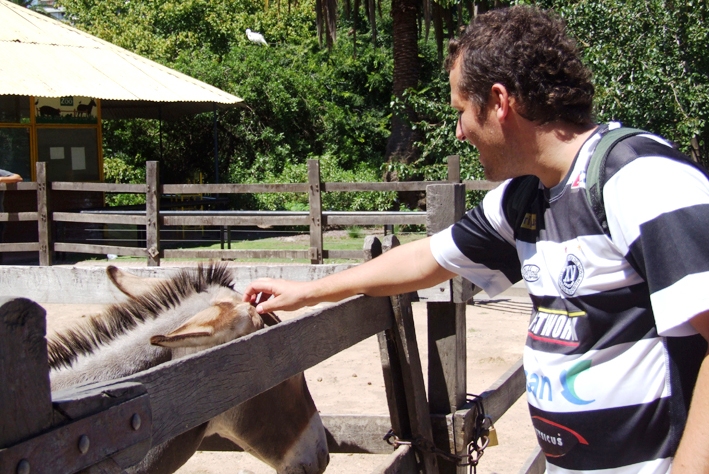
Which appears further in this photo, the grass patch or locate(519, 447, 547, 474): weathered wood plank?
the grass patch

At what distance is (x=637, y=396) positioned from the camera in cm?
156

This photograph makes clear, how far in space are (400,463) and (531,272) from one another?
3.49 ft

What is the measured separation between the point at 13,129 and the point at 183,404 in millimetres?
14353

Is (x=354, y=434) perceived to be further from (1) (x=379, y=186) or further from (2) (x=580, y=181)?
(1) (x=379, y=186)

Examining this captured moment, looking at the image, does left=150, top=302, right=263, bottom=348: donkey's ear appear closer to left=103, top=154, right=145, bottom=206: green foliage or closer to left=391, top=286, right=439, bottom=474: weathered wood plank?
left=391, top=286, right=439, bottom=474: weathered wood plank

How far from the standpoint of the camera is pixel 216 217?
11.0 m

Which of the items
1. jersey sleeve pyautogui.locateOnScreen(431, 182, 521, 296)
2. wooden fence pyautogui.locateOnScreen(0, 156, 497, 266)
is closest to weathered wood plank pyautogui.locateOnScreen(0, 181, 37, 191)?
wooden fence pyautogui.locateOnScreen(0, 156, 497, 266)

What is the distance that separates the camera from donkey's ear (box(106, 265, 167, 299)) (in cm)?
241

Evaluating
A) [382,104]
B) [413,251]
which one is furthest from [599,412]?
[382,104]

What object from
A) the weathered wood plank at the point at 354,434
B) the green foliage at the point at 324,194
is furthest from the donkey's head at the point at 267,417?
the green foliage at the point at 324,194

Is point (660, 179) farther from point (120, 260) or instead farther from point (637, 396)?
point (120, 260)

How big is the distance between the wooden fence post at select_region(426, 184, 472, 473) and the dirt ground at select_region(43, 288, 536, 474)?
1708 mm

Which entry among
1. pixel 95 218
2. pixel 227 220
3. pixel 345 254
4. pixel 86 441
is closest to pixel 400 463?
pixel 86 441

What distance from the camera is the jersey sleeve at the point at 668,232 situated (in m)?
1.35
